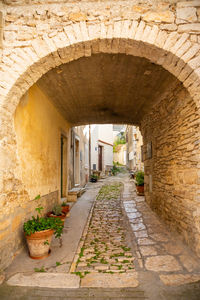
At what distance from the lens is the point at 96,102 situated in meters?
5.51

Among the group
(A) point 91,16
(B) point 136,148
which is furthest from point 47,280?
(B) point 136,148

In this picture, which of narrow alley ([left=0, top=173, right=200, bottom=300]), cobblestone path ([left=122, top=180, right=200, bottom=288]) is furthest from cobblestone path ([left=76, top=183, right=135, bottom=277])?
cobblestone path ([left=122, top=180, right=200, bottom=288])

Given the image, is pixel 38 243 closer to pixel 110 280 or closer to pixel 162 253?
pixel 110 280

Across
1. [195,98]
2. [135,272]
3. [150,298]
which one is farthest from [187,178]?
[150,298]

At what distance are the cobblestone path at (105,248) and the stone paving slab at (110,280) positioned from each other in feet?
0.34

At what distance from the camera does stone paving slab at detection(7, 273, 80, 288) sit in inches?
93.7

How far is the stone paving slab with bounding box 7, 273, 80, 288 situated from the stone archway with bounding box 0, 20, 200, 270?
84cm

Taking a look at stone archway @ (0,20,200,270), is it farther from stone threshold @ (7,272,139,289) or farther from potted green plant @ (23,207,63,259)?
stone threshold @ (7,272,139,289)

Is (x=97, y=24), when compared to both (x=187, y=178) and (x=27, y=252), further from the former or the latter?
(x=27, y=252)

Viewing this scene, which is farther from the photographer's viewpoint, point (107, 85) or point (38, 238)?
point (107, 85)

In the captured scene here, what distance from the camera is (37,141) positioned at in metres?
4.07

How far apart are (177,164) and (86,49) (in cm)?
261

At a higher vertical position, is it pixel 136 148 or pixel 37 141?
pixel 136 148

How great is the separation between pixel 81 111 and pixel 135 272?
4673 mm
